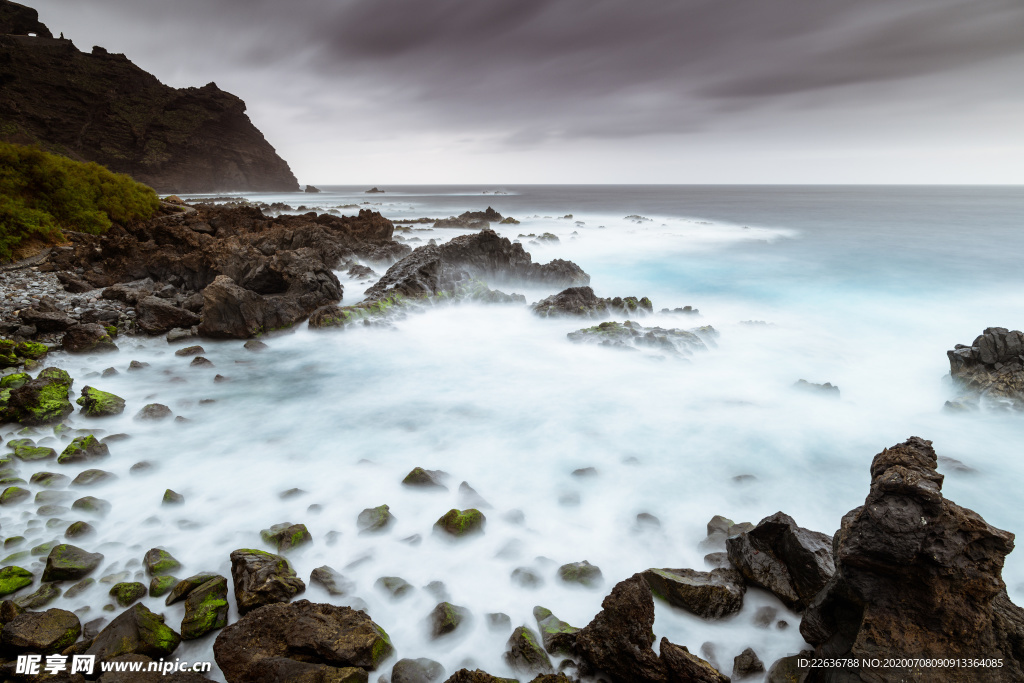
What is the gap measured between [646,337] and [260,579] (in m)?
8.59

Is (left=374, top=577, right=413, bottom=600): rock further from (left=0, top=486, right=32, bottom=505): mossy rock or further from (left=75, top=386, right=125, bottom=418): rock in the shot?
(left=75, top=386, right=125, bottom=418): rock

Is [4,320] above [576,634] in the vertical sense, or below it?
above

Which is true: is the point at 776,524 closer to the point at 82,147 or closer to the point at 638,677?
the point at 638,677

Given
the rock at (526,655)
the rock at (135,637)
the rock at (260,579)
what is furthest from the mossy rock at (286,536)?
the rock at (526,655)

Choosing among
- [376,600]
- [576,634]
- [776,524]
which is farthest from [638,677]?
[376,600]

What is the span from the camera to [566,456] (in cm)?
605

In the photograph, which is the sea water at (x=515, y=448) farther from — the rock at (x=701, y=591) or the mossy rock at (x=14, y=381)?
the mossy rock at (x=14, y=381)

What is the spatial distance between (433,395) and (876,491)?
20.9 feet

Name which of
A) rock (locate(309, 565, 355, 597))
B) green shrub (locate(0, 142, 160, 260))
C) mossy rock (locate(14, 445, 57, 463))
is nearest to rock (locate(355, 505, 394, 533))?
rock (locate(309, 565, 355, 597))

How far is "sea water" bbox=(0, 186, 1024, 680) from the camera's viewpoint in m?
3.97

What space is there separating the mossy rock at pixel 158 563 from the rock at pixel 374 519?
5.01 ft

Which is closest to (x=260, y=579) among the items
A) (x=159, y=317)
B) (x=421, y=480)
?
(x=421, y=480)

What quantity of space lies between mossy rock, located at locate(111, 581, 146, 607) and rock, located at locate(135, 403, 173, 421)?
3545mm

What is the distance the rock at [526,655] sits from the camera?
3.13 m
